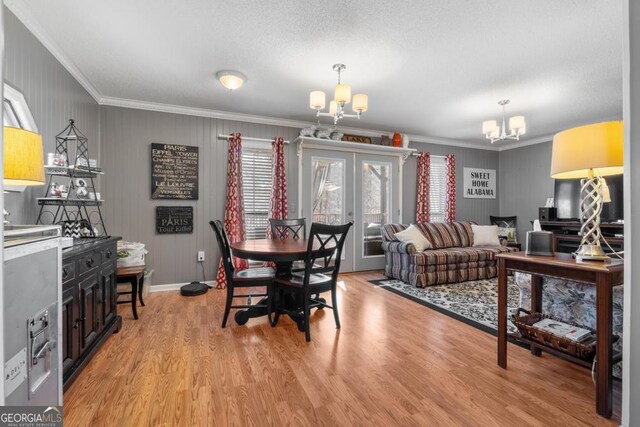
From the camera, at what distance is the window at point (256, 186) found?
4.39 metres

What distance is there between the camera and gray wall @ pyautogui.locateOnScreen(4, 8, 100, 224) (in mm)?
1998

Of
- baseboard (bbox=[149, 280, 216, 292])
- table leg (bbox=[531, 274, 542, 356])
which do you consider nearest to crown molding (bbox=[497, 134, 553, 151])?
table leg (bbox=[531, 274, 542, 356])

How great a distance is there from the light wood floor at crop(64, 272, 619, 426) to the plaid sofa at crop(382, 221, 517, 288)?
4.41 feet

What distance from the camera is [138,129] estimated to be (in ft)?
12.7

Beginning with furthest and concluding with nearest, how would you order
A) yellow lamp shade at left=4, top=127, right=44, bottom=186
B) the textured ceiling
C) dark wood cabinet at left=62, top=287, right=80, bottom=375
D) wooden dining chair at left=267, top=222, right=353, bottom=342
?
wooden dining chair at left=267, top=222, right=353, bottom=342 < the textured ceiling < dark wood cabinet at left=62, top=287, right=80, bottom=375 < yellow lamp shade at left=4, top=127, right=44, bottom=186

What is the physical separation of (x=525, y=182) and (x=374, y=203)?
324 cm

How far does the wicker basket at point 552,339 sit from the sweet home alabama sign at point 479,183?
4412 mm

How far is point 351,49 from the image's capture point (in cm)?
259

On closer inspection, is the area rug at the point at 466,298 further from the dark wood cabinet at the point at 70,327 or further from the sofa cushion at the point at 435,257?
the dark wood cabinet at the point at 70,327

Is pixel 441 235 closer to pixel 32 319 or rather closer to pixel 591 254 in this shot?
pixel 591 254

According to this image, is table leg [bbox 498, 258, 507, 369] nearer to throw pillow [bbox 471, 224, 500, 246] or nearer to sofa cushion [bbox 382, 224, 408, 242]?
sofa cushion [bbox 382, 224, 408, 242]

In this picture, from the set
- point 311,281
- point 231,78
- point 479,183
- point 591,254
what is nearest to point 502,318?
point 591,254

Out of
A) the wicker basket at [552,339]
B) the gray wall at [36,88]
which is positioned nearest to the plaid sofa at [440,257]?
the wicker basket at [552,339]

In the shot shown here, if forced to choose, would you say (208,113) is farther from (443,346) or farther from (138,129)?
(443,346)
